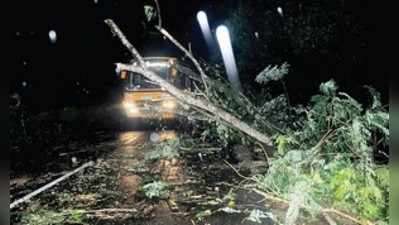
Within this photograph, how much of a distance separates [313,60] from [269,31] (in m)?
2.41

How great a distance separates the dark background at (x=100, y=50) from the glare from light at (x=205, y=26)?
0.56 metres

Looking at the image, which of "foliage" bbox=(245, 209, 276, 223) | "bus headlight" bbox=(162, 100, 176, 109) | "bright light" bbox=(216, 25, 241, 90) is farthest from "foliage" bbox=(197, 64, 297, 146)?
"bright light" bbox=(216, 25, 241, 90)

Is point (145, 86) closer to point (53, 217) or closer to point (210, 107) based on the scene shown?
point (210, 107)

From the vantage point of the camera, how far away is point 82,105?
25.4 meters

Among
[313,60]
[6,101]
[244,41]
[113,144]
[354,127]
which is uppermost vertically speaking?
[244,41]

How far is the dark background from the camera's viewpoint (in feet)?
42.2

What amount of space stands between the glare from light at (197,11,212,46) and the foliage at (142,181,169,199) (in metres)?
19.3

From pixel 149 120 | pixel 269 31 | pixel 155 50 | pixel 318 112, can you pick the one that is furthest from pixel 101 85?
pixel 318 112

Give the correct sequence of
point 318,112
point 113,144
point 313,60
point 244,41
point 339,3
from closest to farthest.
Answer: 1. point 318,112
2. point 113,144
3. point 339,3
4. point 313,60
5. point 244,41

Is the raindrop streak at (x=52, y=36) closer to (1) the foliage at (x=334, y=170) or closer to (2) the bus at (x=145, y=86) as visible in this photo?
(2) the bus at (x=145, y=86)

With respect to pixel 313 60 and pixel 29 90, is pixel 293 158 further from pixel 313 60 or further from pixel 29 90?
pixel 29 90

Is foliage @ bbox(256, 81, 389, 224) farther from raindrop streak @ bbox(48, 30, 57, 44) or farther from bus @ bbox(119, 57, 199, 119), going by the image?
raindrop streak @ bbox(48, 30, 57, 44)

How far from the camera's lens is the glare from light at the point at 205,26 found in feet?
83.0

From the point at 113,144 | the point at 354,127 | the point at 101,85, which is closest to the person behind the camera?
the point at 354,127
